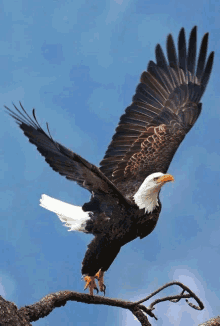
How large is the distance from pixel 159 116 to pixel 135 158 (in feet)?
3.22

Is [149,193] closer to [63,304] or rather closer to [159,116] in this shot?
[63,304]

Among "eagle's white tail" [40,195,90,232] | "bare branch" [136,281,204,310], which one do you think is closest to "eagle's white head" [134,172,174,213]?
"eagle's white tail" [40,195,90,232]

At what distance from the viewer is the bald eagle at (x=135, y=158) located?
5082mm

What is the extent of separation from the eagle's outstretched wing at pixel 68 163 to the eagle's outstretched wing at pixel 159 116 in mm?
757

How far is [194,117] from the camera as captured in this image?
7.36m

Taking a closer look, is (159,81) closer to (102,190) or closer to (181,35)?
(181,35)

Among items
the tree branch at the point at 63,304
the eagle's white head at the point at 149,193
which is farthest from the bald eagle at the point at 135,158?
the tree branch at the point at 63,304

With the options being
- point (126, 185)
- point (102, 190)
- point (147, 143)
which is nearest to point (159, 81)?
point (147, 143)

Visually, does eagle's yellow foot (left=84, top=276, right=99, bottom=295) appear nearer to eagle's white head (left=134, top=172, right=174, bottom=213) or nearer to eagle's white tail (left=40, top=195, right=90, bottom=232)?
eagle's white tail (left=40, top=195, right=90, bottom=232)

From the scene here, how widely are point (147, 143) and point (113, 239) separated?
6.23 ft

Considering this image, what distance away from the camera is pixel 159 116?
7098 millimetres

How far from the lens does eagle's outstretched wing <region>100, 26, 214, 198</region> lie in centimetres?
639

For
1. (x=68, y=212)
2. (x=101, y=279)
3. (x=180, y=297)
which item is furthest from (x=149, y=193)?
(x=180, y=297)

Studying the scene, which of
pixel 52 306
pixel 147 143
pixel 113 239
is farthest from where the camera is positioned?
pixel 147 143
